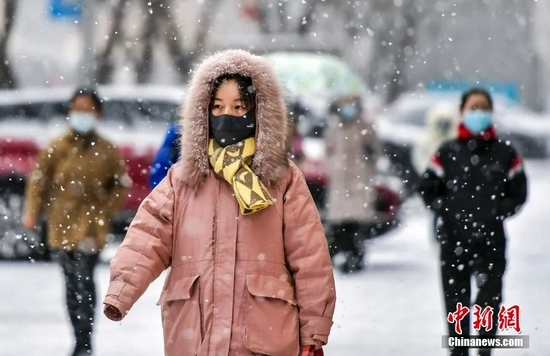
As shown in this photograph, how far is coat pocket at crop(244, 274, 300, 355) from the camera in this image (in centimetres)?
394

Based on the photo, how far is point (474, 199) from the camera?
6.15 metres

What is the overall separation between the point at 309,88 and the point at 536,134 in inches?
259

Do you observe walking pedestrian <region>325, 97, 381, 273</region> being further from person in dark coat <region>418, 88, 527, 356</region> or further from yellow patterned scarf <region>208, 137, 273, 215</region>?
yellow patterned scarf <region>208, 137, 273, 215</region>

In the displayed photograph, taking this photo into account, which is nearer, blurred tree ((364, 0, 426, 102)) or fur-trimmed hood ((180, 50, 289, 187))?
fur-trimmed hood ((180, 50, 289, 187))

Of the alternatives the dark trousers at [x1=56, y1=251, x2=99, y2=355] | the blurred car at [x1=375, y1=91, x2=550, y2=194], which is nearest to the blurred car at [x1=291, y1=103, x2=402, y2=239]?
the dark trousers at [x1=56, y1=251, x2=99, y2=355]

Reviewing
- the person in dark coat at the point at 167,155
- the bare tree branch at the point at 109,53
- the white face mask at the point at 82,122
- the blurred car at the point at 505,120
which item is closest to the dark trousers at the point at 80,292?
the white face mask at the point at 82,122

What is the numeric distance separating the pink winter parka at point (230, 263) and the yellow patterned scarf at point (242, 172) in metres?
0.04

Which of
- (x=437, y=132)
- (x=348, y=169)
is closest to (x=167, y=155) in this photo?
(x=348, y=169)

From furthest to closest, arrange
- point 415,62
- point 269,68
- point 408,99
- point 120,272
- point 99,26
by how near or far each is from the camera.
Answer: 1. point 415,62
2. point 408,99
3. point 99,26
4. point 269,68
5. point 120,272

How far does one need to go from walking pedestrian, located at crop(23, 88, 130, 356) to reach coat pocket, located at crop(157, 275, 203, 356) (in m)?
2.71

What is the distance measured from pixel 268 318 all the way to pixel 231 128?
69 centimetres

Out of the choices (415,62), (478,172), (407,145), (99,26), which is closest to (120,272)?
(478,172)

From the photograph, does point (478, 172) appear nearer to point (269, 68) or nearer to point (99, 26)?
point (269, 68)

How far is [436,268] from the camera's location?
10.2 m
